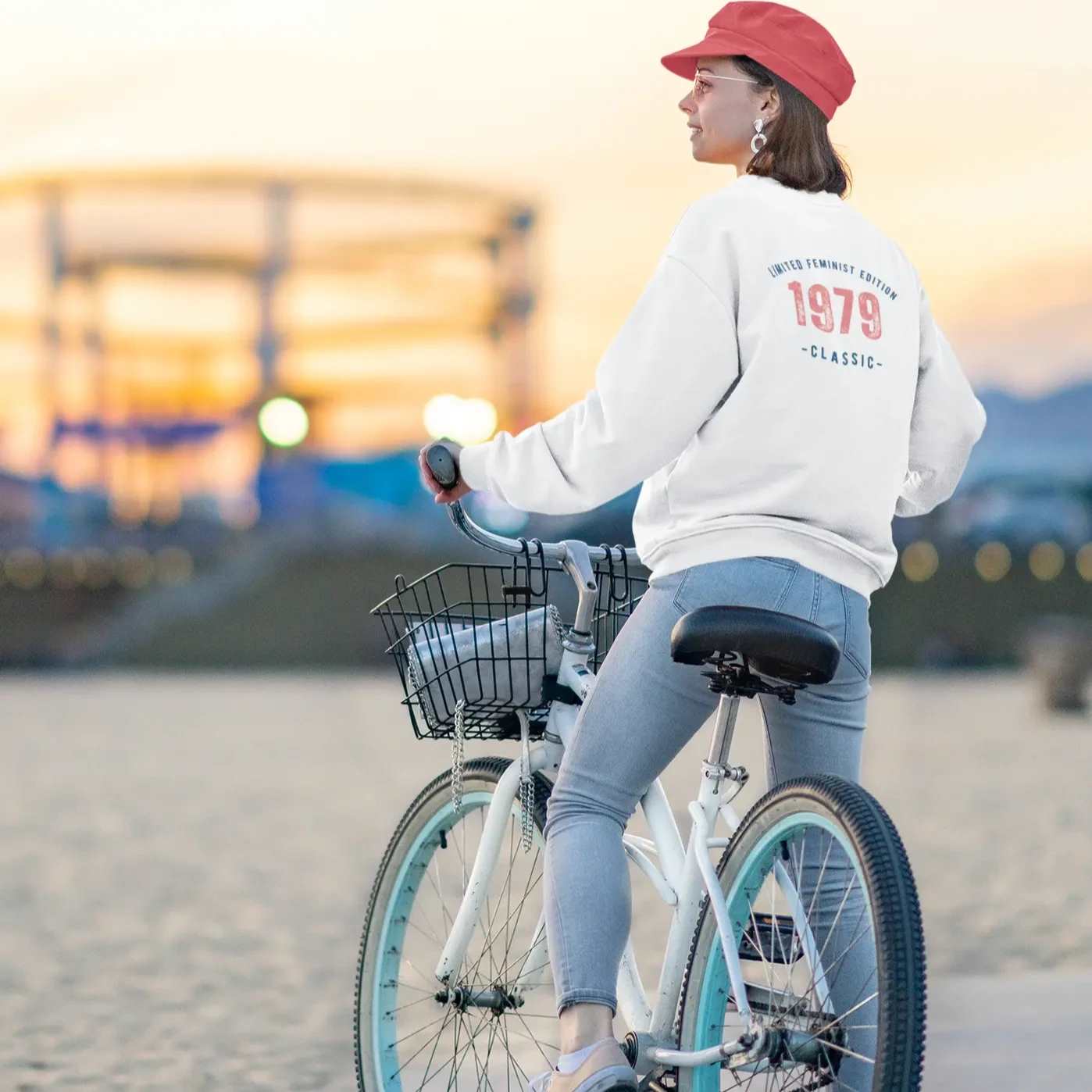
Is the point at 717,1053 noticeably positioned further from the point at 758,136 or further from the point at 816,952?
the point at 758,136

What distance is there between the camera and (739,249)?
302cm

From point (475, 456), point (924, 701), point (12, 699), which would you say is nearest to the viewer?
point (475, 456)

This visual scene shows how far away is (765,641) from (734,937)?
0.44 meters

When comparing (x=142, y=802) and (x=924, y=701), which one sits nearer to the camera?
(x=142, y=802)

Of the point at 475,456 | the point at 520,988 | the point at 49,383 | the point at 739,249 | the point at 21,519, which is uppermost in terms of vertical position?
the point at 49,383

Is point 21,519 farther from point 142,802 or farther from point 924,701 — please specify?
point 142,802

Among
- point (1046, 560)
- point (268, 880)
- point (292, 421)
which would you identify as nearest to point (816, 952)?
point (292, 421)

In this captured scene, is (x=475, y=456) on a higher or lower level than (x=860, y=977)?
higher

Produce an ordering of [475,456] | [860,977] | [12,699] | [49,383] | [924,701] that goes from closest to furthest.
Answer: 1. [860,977]
2. [475,456]
3. [924,701]
4. [12,699]
5. [49,383]

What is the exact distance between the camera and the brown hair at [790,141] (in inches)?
124

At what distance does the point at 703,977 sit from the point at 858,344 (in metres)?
0.89

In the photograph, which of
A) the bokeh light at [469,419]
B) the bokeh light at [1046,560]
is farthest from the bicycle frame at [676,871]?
the bokeh light at [1046,560]

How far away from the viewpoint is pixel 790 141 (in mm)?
3168

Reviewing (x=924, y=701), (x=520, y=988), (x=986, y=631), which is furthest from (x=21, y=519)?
(x=520, y=988)
